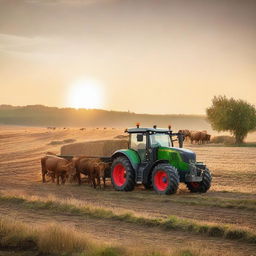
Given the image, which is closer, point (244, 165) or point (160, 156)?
point (160, 156)

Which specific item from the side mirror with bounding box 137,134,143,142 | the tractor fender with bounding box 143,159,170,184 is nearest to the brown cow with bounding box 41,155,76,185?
the tractor fender with bounding box 143,159,170,184

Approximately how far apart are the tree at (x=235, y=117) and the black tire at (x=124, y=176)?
4300 centimetres

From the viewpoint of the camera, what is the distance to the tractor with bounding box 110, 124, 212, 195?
21188 mm

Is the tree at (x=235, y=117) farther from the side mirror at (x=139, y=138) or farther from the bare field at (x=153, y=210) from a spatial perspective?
the side mirror at (x=139, y=138)

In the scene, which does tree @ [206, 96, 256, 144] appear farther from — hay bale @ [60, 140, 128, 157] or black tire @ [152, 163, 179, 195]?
black tire @ [152, 163, 179, 195]

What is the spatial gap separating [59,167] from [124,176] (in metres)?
4.21

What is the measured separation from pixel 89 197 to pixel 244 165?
15.0 meters

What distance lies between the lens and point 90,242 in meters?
12.0

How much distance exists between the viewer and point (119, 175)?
23.2 meters

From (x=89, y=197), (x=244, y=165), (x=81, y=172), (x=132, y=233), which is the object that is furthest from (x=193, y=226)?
(x=244, y=165)

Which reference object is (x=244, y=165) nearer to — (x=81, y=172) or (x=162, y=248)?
(x=81, y=172)

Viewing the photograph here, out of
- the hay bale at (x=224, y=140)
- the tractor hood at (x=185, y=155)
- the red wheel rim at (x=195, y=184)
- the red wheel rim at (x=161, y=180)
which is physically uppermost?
the tractor hood at (x=185, y=155)

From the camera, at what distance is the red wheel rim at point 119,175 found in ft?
75.3

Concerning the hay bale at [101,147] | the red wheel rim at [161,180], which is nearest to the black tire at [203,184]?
the red wheel rim at [161,180]
